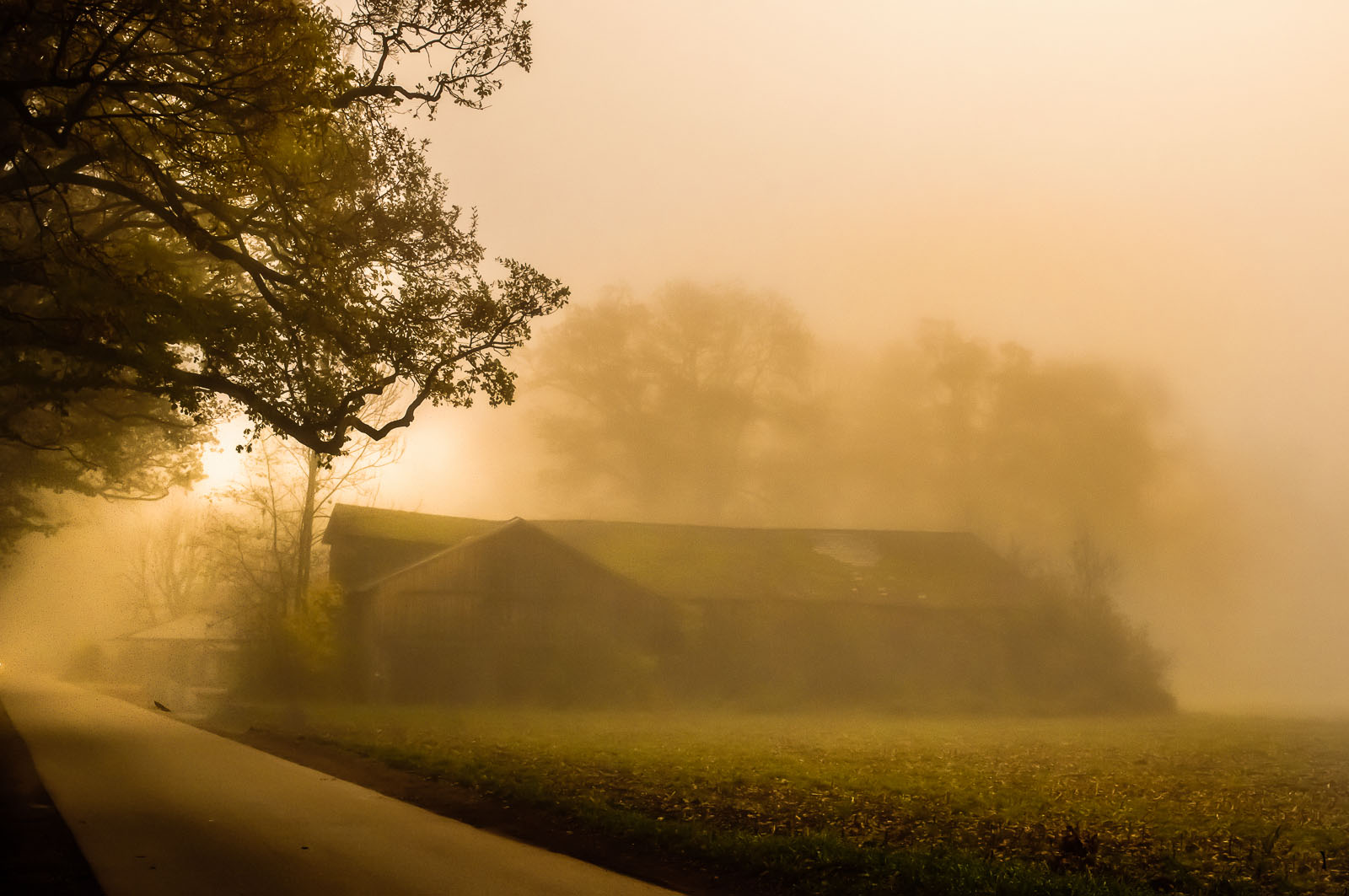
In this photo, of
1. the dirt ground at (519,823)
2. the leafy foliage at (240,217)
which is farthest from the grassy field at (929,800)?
the leafy foliage at (240,217)

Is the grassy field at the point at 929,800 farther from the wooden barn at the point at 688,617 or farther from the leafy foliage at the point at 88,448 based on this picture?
the wooden barn at the point at 688,617

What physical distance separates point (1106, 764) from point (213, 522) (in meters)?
45.9

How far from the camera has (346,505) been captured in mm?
57938

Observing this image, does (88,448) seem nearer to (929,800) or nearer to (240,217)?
(240,217)

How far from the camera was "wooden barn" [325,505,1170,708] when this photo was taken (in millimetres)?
48469

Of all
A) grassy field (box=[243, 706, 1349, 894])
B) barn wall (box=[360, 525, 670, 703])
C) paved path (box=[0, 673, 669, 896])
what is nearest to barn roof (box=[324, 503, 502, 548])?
barn wall (box=[360, 525, 670, 703])

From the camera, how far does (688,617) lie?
56562 mm

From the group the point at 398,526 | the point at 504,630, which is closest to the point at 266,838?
the point at 504,630

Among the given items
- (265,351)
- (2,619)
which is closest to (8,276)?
(265,351)

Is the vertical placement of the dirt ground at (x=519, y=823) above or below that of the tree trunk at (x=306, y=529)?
below

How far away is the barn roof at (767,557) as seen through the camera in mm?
58750

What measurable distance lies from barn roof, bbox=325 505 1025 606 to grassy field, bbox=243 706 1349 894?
76.1 feet

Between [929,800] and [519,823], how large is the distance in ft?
23.0

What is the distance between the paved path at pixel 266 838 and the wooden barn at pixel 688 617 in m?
28.4
